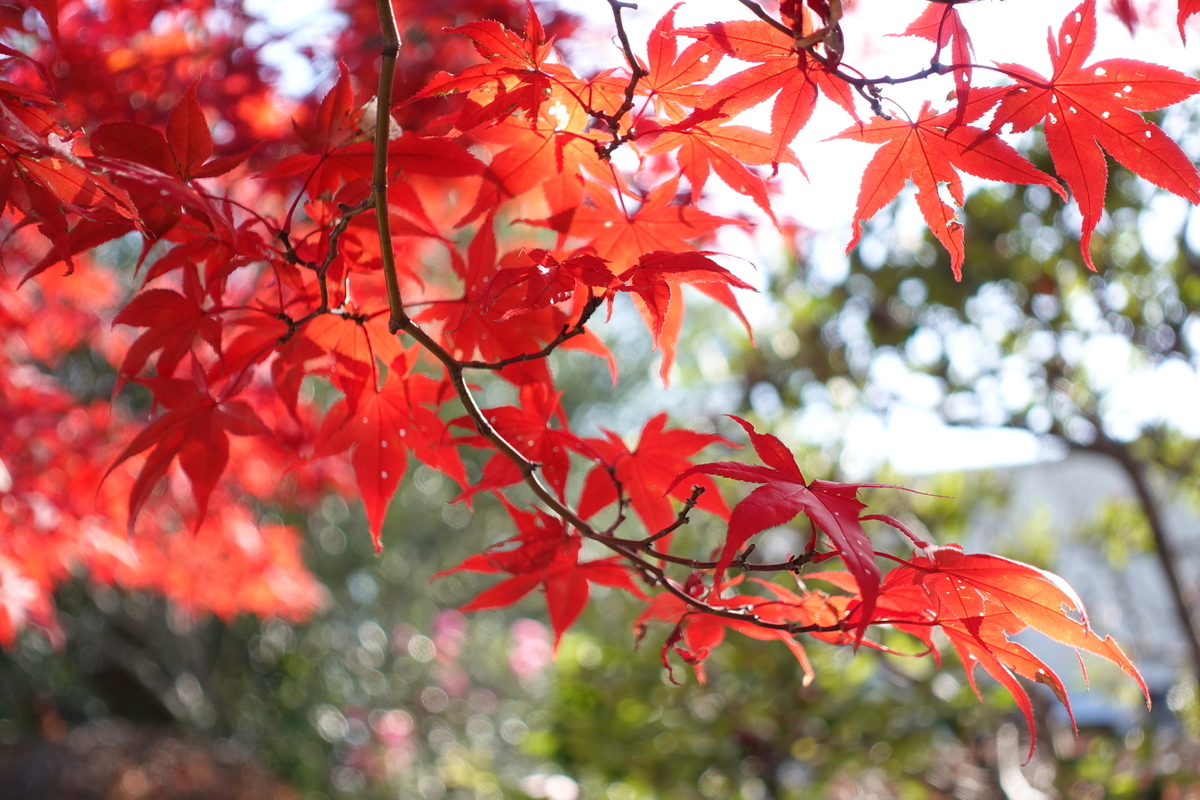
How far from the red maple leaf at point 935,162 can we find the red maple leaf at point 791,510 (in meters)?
0.17

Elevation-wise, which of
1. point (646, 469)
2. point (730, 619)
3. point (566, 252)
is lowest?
point (730, 619)

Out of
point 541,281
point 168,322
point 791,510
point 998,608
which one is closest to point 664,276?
point 541,281

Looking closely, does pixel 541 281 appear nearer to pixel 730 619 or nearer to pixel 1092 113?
pixel 730 619

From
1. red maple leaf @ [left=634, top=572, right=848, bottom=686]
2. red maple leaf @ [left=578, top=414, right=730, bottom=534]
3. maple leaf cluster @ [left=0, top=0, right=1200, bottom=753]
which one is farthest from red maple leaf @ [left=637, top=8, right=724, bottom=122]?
red maple leaf @ [left=634, top=572, right=848, bottom=686]

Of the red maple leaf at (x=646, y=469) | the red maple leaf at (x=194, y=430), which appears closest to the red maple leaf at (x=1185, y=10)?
the red maple leaf at (x=646, y=469)

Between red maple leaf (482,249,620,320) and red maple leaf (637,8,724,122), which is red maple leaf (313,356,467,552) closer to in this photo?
red maple leaf (482,249,620,320)

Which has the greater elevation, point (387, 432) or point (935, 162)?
point (935, 162)

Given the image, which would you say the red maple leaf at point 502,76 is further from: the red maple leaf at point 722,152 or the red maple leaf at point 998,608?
the red maple leaf at point 998,608

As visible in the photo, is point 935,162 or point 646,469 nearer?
point 935,162

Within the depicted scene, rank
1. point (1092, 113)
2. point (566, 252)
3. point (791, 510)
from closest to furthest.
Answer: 1. point (791, 510)
2. point (1092, 113)
3. point (566, 252)

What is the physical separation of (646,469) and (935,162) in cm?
31

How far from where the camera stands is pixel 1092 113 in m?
0.58

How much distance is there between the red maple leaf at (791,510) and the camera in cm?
45

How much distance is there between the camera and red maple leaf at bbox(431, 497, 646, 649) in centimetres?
68
